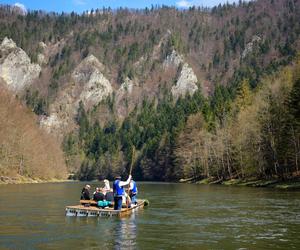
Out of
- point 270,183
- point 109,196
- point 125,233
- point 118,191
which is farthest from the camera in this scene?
point 270,183

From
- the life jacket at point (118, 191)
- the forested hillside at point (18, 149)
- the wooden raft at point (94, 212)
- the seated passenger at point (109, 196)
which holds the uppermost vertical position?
the forested hillside at point (18, 149)

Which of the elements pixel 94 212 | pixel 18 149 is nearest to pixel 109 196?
pixel 94 212

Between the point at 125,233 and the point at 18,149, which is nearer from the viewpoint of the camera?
the point at 125,233

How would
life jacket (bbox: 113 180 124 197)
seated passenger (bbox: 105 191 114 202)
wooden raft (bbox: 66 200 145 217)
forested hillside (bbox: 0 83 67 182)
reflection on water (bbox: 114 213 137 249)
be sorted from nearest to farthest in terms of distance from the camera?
reflection on water (bbox: 114 213 137 249) → wooden raft (bbox: 66 200 145 217) → life jacket (bbox: 113 180 124 197) → seated passenger (bbox: 105 191 114 202) → forested hillside (bbox: 0 83 67 182)

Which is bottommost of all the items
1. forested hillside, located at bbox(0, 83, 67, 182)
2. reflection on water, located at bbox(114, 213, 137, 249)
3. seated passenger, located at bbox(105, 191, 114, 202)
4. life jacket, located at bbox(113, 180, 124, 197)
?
reflection on water, located at bbox(114, 213, 137, 249)

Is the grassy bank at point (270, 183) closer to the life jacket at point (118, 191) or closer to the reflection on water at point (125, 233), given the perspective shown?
the life jacket at point (118, 191)

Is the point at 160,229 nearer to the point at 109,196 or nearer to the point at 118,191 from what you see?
the point at 118,191

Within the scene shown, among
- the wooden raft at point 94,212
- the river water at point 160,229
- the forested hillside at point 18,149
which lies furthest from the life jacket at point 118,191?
the forested hillside at point 18,149

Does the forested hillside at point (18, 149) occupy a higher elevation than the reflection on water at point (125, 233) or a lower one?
higher

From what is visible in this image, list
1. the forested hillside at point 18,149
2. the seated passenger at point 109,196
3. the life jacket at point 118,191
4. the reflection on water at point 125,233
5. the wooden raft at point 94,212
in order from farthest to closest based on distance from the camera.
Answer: the forested hillside at point 18,149
the seated passenger at point 109,196
the life jacket at point 118,191
the wooden raft at point 94,212
the reflection on water at point 125,233

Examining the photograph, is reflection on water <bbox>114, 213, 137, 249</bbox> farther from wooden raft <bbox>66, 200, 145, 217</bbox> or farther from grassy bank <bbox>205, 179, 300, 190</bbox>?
grassy bank <bbox>205, 179, 300, 190</bbox>

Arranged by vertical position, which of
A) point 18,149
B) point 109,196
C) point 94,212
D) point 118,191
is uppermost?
point 18,149

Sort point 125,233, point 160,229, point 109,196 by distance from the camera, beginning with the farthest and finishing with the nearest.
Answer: point 109,196 < point 160,229 < point 125,233

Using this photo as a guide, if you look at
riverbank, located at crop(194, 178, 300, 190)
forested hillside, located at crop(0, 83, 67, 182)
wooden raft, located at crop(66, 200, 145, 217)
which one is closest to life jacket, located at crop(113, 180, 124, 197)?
wooden raft, located at crop(66, 200, 145, 217)
